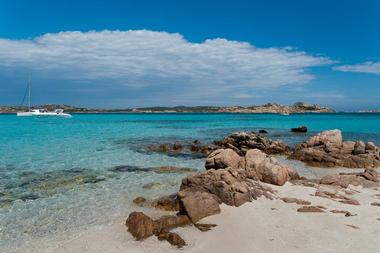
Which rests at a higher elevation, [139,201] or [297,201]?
[297,201]

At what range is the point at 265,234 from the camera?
1214cm

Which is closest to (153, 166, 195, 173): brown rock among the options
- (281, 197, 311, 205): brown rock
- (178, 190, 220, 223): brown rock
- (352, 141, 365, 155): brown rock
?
(281, 197, 311, 205): brown rock

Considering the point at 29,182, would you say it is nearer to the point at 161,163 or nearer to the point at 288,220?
the point at 161,163

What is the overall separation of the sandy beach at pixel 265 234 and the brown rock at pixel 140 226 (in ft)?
0.77

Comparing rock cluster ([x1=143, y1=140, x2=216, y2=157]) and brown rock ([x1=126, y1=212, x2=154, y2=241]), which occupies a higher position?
brown rock ([x1=126, y1=212, x2=154, y2=241])

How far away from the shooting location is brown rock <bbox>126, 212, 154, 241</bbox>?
39.5 feet

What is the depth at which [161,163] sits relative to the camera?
28469mm

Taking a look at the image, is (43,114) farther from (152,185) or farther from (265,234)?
(265,234)

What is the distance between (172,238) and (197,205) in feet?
7.81

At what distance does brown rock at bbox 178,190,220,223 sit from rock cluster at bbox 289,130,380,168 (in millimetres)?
16733

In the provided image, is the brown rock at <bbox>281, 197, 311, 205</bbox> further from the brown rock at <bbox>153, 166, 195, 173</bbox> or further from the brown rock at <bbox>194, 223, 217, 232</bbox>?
the brown rock at <bbox>153, 166, 195, 173</bbox>

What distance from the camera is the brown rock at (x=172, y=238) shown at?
11410mm

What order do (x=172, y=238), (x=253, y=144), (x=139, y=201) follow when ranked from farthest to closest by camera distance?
(x=253, y=144) → (x=139, y=201) → (x=172, y=238)

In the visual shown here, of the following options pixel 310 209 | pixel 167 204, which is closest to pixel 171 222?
pixel 167 204
